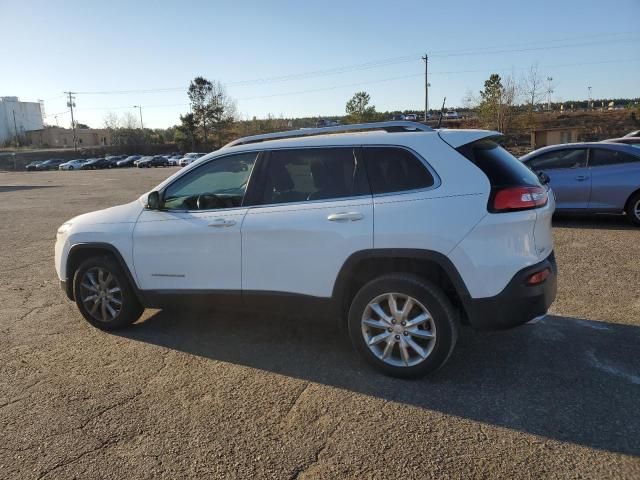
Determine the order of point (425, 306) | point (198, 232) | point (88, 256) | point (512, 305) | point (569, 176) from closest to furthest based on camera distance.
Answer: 1. point (512, 305)
2. point (425, 306)
3. point (198, 232)
4. point (88, 256)
5. point (569, 176)

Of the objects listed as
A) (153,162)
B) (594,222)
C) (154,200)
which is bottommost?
(594,222)

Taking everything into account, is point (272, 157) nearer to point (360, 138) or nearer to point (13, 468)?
point (360, 138)

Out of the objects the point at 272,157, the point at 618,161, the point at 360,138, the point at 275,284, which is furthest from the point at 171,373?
the point at 618,161

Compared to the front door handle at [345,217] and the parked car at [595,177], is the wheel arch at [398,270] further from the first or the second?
the parked car at [595,177]

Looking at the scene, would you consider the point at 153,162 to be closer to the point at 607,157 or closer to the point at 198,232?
the point at 607,157

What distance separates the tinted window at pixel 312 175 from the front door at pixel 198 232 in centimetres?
25

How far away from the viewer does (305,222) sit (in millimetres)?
4000

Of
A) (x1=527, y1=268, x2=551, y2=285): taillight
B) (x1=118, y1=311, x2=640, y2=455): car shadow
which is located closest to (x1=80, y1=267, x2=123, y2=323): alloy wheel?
(x1=118, y1=311, x2=640, y2=455): car shadow

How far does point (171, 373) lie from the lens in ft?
13.5

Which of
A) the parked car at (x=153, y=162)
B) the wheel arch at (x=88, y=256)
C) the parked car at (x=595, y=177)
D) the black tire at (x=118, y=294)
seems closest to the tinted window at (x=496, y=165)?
the wheel arch at (x=88, y=256)

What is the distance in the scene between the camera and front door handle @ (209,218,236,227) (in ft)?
14.1

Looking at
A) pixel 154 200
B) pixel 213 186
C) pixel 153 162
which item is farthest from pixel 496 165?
pixel 153 162

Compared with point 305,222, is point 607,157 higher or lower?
higher

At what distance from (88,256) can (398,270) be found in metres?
3.10
